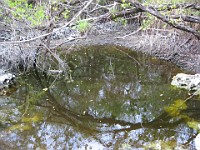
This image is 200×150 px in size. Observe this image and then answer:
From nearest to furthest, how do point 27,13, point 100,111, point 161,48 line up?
point 100,111 < point 27,13 < point 161,48

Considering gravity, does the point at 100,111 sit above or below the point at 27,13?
below

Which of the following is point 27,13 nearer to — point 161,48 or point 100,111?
point 100,111

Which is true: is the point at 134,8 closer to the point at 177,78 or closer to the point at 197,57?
the point at 177,78

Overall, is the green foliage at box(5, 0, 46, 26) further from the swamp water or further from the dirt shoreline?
the dirt shoreline

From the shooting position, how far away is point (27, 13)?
20.9 ft

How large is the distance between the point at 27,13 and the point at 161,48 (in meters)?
4.29

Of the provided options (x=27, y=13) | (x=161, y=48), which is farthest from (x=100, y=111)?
(x=161, y=48)

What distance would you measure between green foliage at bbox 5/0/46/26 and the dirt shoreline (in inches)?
72.5

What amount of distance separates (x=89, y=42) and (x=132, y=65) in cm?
299

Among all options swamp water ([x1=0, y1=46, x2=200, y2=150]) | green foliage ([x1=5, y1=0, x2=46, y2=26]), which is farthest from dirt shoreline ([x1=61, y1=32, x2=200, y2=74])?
green foliage ([x1=5, y1=0, x2=46, y2=26])

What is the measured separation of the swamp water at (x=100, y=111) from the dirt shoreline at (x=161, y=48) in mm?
362

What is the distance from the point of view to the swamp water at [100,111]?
4.73m

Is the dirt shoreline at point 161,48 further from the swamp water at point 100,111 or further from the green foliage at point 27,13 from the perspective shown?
the green foliage at point 27,13

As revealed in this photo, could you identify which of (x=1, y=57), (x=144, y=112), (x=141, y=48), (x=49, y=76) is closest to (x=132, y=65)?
(x=141, y=48)
